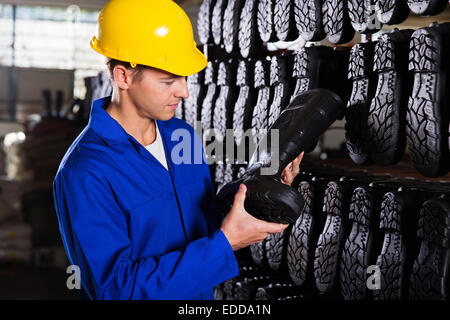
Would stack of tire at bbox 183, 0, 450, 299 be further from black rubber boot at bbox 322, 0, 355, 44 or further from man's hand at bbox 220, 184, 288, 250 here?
man's hand at bbox 220, 184, 288, 250

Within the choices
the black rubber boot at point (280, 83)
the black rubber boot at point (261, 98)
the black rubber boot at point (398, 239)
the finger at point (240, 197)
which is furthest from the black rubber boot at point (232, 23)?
the finger at point (240, 197)

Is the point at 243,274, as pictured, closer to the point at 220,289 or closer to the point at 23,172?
the point at 220,289

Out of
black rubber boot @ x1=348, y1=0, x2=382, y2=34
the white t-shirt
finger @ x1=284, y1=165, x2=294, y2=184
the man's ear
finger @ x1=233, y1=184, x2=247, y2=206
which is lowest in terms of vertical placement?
finger @ x1=284, y1=165, x2=294, y2=184

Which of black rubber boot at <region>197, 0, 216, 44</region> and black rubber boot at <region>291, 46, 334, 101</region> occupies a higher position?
black rubber boot at <region>197, 0, 216, 44</region>

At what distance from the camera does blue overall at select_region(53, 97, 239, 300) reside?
4.30 ft

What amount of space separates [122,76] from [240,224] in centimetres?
49

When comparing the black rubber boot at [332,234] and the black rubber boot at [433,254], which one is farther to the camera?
the black rubber boot at [332,234]

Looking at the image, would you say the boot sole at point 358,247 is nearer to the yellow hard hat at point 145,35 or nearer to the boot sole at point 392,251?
the boot sole at point 392,251

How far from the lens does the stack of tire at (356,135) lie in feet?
4.70

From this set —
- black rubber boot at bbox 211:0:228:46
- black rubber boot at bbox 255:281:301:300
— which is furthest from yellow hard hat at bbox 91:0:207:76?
black rubber boot at bbox 211:0:228:46

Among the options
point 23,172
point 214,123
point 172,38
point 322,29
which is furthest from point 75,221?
point 23,172

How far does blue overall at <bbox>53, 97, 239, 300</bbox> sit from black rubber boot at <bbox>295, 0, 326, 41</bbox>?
70 cm

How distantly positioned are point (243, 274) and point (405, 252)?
996 millimetres

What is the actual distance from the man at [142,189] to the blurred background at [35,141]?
5.42 ft
